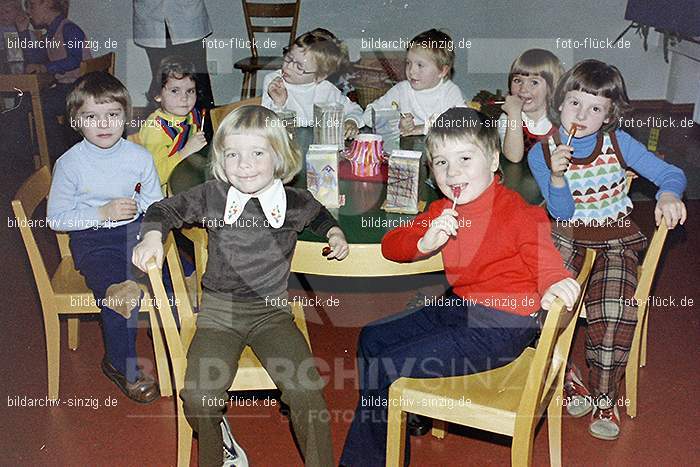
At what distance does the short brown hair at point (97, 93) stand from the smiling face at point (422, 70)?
3.37ft

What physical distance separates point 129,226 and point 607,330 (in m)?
1.52

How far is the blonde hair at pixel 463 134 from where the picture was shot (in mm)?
2193

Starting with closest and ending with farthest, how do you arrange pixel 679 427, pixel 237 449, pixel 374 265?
pixel 374 265 → pixel 237 449 → pixel 679 427

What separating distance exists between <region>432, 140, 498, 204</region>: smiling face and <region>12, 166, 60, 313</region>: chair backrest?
1186 millimetres

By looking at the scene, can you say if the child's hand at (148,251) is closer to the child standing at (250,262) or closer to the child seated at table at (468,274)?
the child standing at (250,262)

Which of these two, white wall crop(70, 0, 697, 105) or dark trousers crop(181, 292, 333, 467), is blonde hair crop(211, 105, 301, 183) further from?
white wall crop(70, 0, 697, 105)

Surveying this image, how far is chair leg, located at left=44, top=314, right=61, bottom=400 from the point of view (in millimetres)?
2719

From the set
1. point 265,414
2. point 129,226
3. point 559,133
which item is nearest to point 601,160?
point 559,133

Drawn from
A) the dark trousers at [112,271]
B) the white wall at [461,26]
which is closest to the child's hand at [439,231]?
the dark trousers at [112,271]

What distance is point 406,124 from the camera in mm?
3045

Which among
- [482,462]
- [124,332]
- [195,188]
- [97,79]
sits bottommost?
[482,462]

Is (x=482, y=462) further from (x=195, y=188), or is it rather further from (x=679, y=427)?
(x=195, y=188)

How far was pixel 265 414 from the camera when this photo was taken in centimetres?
276

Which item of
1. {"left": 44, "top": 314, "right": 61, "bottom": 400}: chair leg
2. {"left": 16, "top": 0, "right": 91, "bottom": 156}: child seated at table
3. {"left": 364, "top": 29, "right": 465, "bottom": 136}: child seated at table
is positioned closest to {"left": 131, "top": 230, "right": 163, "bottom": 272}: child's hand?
{"left": 44, "top": 314, "right": 61, "bottom": 400}: chair leg
